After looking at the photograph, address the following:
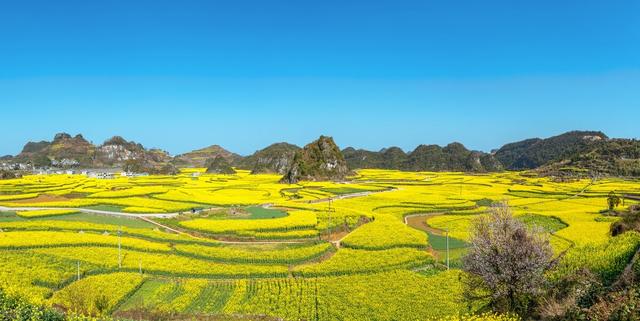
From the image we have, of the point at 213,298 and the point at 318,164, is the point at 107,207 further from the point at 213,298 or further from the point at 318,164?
the point at 318,164

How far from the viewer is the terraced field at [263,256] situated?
84.7ft

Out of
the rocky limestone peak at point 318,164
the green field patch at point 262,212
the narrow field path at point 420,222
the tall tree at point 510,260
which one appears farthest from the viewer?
the rocky limestone peak at point 318,164

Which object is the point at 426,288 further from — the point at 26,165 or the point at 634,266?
the point at 26,165

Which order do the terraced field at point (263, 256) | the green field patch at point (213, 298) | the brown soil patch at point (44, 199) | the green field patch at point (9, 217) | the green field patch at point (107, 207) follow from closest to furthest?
1. the green field patch at point (213, 298)
2. the terraced field at point (263, 256)
3. the green field patch at point (9, 217)
4. the green field patch at point (107, 207)
5. the brown soil patch at point (44, 199)

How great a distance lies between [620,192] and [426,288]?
2689 inches

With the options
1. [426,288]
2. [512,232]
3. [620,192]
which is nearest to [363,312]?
[426,288]

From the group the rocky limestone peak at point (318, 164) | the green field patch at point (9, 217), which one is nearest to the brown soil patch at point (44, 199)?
the green field patch at point (9, 217)

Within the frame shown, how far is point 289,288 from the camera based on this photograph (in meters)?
28.9

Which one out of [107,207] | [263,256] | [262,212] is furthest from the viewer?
[107,207]

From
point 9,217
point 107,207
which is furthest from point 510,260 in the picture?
point 107,207

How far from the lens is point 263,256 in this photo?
3706 cm

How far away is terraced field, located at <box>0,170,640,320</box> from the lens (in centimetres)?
2581

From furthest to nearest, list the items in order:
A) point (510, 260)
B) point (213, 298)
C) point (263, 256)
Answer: point (263, 256)
point (213, 298)
point (510, 260)

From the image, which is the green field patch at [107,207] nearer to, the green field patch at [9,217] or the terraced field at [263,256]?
the terraced field at [263,256]
